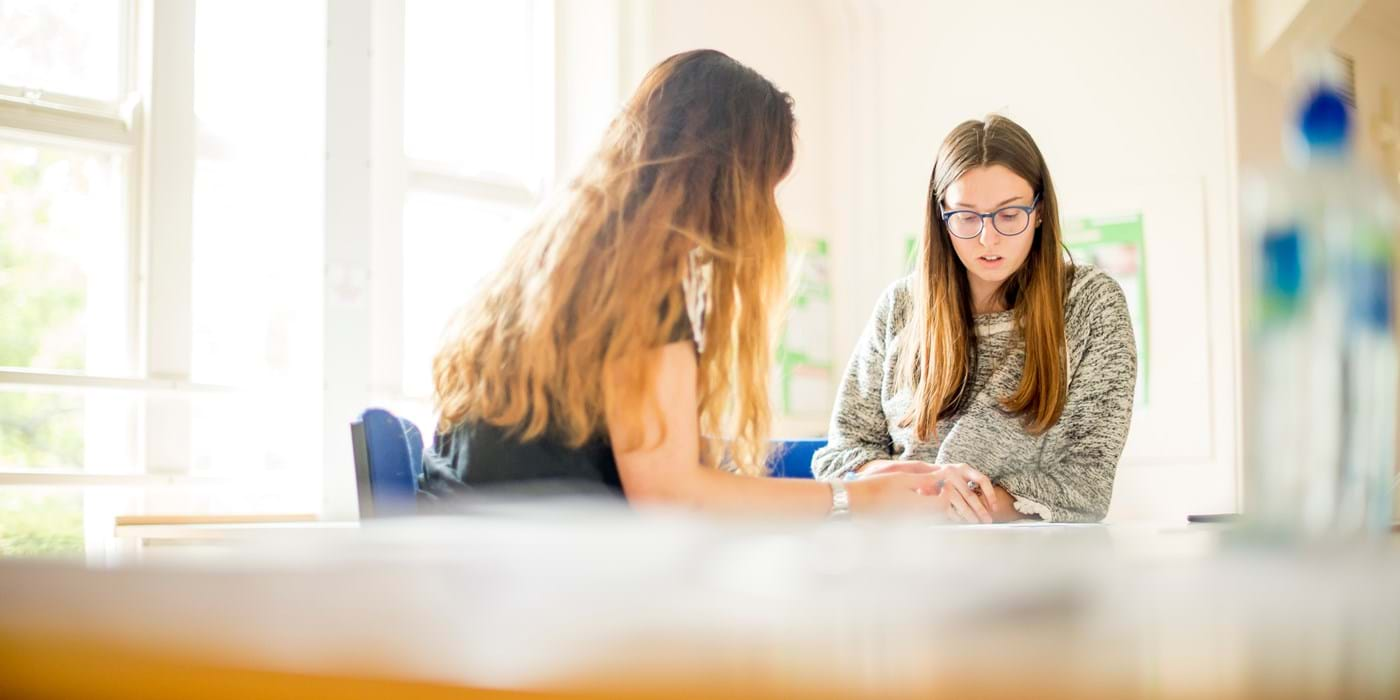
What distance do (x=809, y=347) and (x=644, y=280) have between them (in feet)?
10.3

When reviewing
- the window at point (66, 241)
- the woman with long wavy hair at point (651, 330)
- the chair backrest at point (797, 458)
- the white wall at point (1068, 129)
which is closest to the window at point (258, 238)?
the window at point (66, 241)

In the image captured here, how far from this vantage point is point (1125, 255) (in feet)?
11.8

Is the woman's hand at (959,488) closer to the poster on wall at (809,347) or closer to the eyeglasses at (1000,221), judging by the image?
the eyeglasses at (1000,221)

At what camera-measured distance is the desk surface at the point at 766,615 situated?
10 centimetres

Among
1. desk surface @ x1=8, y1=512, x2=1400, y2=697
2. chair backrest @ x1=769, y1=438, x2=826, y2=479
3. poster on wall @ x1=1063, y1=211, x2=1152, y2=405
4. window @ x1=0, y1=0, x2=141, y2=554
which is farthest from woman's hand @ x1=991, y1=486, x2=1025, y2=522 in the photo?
poster on wall @ x1=1063, y1=211, x2=1152, y2=405

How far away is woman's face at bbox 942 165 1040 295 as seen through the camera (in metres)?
1.58

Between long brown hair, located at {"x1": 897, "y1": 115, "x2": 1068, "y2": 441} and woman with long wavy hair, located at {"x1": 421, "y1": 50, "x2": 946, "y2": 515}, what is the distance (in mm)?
416

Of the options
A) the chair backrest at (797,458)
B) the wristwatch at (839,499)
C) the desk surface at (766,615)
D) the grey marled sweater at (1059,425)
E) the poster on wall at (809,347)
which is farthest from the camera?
the poster on wall at (809,347)

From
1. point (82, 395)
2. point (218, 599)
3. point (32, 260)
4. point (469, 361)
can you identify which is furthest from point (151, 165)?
point (218, 599)

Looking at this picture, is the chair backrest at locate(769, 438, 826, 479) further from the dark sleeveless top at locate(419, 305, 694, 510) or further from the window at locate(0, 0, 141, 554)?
the window at locate(0, 0, 141, 554)

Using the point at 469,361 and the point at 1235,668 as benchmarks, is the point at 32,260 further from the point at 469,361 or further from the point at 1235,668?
the point at 1235,668

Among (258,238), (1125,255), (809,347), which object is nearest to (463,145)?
(258,238)

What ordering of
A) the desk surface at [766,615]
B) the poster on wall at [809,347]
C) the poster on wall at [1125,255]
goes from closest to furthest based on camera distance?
the desk surface at [766,615], the poster on wall at [1125,255], the poster on wall at [809,347]

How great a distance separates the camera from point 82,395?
8.88 ft
